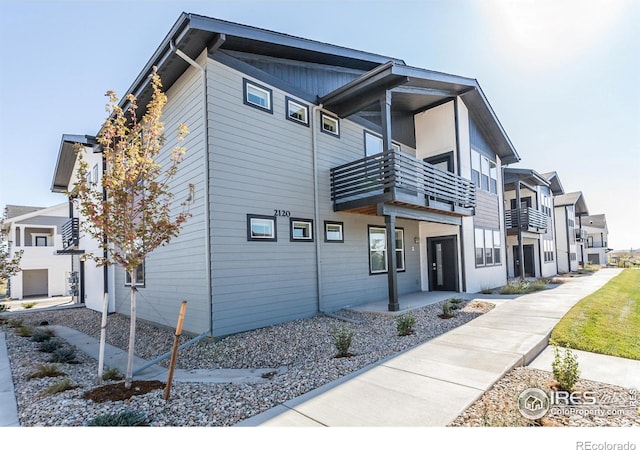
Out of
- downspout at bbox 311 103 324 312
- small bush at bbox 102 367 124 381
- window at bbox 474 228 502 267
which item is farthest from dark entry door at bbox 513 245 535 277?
small bush at bbox 102 367 124 381

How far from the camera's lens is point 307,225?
8.85 m

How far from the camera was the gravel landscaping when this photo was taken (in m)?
3.38

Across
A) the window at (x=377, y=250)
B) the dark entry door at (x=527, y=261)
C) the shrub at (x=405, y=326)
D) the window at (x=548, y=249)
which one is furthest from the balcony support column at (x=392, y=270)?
the window at (x=548, y=249)

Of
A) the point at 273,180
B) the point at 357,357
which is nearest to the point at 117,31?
the point at 273,180

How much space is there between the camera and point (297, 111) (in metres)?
9.06

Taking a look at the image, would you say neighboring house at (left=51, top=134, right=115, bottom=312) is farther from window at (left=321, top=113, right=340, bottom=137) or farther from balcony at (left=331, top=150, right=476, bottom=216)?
balcony at (left=331, top=150, right=476, bottom=216)

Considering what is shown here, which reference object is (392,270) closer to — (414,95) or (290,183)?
(290,183)

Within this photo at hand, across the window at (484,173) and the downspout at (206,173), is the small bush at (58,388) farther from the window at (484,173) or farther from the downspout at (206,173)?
the window at (484,173)

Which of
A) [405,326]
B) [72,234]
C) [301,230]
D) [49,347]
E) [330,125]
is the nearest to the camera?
[405,326]

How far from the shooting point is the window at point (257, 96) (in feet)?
25.5

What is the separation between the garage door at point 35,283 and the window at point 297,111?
Result: 2491 centimetres

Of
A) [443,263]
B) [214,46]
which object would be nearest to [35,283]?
[214,46]

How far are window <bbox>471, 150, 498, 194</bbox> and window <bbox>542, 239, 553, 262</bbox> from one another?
9.17 meters

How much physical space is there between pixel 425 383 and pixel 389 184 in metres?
5.37
